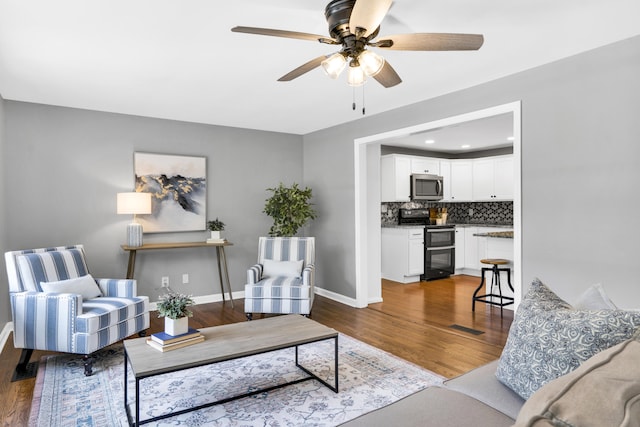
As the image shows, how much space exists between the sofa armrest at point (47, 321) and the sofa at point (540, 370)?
255 centimetres

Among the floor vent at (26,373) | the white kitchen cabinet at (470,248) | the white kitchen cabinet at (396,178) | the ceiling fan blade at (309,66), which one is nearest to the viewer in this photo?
the ceiling fan blade at (309,66)

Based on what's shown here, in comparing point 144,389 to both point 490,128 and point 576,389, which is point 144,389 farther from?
point 490,128

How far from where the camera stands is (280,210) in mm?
5121

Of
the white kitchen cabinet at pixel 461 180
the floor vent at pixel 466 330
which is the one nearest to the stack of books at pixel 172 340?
the floor vent at pixel 466 330

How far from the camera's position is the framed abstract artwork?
4777mm

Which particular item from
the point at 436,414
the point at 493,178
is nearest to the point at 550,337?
the point at 436,414

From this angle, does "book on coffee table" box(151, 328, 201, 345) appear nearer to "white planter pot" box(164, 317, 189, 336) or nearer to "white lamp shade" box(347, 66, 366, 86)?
"white planter pot" box(164, 317, 189, 336)

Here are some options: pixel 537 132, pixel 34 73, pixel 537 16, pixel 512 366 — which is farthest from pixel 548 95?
pixel 34 73

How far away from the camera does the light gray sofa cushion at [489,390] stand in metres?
1.45

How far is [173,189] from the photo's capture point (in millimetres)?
4969

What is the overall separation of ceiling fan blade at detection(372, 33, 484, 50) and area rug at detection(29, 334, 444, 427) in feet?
6.99

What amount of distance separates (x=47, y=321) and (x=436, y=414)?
296 centimetres

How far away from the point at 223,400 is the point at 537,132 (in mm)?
3046

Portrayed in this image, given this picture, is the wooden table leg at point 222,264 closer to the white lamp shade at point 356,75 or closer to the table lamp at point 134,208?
the table lamp at point 134,208
